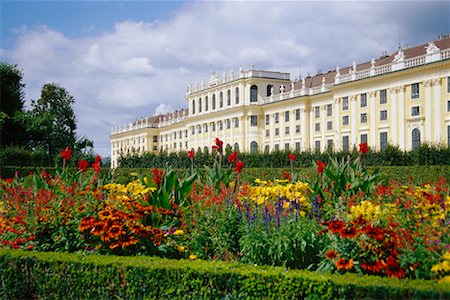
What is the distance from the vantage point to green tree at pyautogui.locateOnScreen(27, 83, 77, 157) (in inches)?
1735

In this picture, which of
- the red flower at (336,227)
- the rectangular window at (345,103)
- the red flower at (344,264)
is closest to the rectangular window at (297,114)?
the rectangular window at (345,103)

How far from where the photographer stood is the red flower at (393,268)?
5262 mm

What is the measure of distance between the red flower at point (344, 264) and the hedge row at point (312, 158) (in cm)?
1983

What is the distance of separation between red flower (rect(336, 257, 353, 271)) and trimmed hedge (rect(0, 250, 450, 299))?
0.36ft

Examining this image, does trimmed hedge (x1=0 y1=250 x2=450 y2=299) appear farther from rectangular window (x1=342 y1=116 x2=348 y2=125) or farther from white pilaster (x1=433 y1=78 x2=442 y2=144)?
rectangular window (x1=342 y1=116 x2=348 y2=125)

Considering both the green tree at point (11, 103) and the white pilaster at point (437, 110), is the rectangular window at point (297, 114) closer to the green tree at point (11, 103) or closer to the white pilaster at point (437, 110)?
the white pilaster at point (437, 110)

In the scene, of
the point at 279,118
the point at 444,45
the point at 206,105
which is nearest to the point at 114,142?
the point at 206,105

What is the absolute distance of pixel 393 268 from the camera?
5340 mm

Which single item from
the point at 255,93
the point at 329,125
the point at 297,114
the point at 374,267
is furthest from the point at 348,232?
the point at 255,93

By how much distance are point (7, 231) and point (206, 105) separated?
61.3 meters

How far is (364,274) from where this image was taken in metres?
5.58

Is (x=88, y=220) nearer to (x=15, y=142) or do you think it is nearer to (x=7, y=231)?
(x=7, y=231)

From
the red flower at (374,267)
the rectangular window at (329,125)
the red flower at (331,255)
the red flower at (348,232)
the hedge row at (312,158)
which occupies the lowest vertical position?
the red flower at (374,267)

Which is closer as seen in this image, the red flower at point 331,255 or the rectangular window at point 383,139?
the red flower at point 331,255
